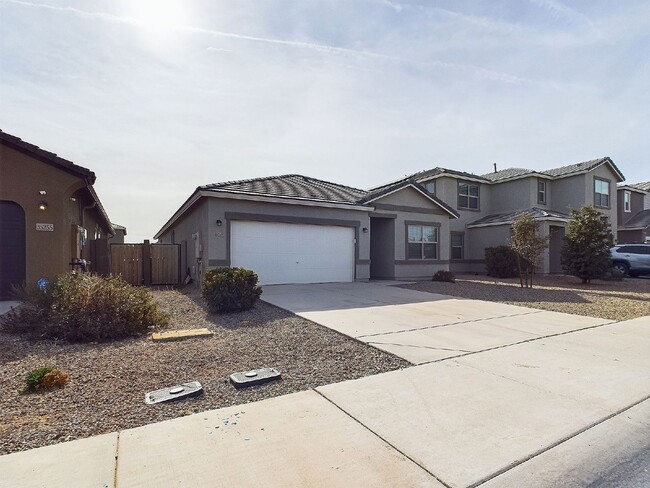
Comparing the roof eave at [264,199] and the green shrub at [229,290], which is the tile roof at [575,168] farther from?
the green shrub at [229,290]

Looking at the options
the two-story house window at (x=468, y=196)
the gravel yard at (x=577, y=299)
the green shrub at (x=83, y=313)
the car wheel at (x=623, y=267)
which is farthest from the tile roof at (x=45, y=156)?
the car wheel at (x=623, y=267)

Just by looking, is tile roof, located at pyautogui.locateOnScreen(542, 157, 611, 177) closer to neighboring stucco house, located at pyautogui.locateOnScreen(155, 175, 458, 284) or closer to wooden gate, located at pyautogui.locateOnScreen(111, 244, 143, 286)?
neighboring stucco house, located at pyautogui.locateOnScreen(155, 175, 458, 284)

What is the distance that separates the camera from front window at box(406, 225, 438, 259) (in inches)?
672

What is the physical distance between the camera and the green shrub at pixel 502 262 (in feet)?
63.5

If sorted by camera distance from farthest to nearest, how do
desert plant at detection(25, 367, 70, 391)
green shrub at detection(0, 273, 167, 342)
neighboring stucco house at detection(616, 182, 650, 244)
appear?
1. neighboring stucco house at detection(616, 182, 650, 244)
2. green shrub at detection(0, 273, 167, 342)
3. desert plant at detection(25, 367, 70, 391)

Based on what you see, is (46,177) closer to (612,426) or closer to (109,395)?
(109,395)

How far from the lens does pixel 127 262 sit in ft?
50.8

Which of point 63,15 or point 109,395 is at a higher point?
point 63,15

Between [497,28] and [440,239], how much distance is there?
1056 centimetres

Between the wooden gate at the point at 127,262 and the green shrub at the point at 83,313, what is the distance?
8.73 metres

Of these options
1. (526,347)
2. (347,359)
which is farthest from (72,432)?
(526,347)

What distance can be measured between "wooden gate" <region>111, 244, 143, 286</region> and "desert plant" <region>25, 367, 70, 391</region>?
12.2 meters

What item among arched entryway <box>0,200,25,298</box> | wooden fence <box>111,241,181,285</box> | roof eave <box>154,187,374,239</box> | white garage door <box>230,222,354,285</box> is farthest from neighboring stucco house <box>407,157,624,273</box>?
arched entryway <box>0,200,25,298</box>

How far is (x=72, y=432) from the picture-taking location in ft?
10.4
